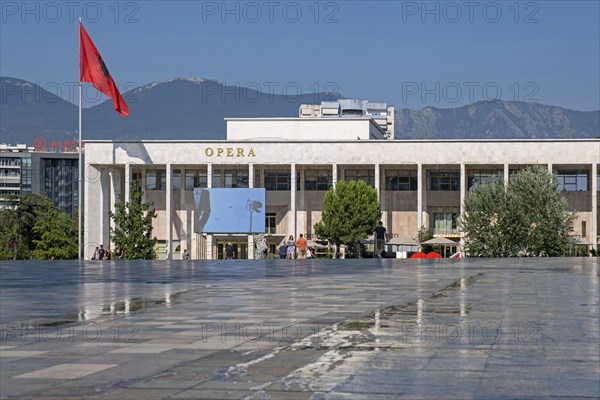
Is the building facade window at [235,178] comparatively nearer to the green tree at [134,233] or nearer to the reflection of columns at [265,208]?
the reflection of columns at [265,208]

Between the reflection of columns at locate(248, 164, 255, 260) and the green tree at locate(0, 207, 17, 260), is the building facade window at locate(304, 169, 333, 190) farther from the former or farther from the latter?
the green tree at locate(0, 207, 17, 260)

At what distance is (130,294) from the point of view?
18.2 metres

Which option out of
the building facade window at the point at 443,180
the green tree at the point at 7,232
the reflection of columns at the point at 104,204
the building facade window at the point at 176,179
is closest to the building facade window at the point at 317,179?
the building facade window at the point at 443,180

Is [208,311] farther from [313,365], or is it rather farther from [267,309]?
[313,365]

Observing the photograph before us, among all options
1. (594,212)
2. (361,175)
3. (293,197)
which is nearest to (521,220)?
(594,212)

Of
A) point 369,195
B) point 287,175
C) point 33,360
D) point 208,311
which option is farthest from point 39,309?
point 287,175

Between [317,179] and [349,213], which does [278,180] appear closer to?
[317,179]

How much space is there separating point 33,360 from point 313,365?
2.46 meters

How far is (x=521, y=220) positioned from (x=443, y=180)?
3322cm

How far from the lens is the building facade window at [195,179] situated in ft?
327

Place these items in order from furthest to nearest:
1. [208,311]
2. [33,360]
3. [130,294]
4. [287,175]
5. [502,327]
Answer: [287,175], [130,294], [208,311], [502,327], [33,360]

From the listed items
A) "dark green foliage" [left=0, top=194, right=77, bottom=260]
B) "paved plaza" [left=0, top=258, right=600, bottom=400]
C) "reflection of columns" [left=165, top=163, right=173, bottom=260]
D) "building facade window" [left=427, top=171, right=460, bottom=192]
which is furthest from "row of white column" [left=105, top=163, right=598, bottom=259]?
"paved plaza" [left=0, top=258, right=600, bottom=400]

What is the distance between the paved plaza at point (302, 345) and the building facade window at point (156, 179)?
83.0 meters

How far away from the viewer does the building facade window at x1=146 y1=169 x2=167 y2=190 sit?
10119 cm
